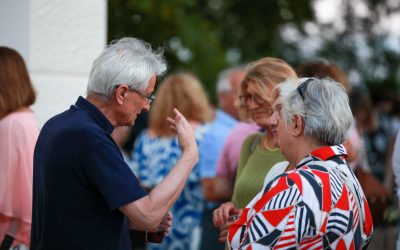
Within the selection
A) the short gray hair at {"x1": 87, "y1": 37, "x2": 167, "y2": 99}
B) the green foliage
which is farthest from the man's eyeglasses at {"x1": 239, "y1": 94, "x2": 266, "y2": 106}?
the green foliage

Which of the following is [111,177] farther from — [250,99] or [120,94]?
[250,99]

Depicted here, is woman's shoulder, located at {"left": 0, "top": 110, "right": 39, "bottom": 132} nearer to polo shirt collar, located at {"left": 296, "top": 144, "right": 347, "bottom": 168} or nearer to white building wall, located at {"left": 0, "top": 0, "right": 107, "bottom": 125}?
white building wall, located at {"left": 0, "top": 0, "right": 107, "bottom": 125}

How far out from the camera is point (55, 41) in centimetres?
466

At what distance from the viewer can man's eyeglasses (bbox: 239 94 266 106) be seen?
160 inches

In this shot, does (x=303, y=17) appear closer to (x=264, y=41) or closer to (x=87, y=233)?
(x=264, y=41)

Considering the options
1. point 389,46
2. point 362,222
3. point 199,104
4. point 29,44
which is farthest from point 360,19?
point 362,222

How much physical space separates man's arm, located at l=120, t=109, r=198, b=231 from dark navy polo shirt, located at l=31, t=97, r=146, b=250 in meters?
0.03

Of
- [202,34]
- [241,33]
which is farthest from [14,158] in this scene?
[241,33]

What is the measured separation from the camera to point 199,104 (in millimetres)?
6176

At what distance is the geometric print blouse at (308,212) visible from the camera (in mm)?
2812

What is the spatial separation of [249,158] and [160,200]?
4.26 feet

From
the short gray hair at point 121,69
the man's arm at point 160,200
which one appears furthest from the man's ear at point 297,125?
the short gray hair at point 121,69

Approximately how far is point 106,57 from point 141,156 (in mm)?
3180

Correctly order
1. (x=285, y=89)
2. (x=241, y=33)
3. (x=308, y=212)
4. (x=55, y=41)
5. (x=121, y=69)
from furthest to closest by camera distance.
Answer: (x=241, y=33) → (x=55, y=41) → (x=285, y=89) → (x=121, y=69) → (x=308, y=212)
